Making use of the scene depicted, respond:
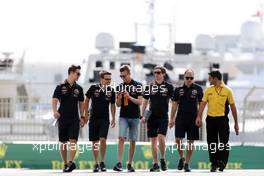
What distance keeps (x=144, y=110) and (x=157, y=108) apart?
0.70 feet

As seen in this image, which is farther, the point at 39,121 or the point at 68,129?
the point at 39,121

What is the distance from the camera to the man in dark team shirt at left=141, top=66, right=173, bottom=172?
679 inches

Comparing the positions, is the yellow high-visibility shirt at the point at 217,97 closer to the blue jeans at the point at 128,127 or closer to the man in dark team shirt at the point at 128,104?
the man in dark team shirt at the point at 128,104

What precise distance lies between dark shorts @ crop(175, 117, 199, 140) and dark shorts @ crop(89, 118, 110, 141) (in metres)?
1.17

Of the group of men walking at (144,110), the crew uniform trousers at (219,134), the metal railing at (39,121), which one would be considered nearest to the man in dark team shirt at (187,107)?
the group of men walking at (144,110)

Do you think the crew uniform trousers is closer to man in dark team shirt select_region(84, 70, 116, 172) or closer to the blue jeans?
the blue jeans

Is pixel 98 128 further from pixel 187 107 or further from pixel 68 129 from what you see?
pixel 187 107

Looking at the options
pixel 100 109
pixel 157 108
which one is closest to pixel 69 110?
pixel 100 109

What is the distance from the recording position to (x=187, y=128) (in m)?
17.4

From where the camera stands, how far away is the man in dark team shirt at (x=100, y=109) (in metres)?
17.2

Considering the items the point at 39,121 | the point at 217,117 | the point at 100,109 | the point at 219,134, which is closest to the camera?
the point at 217,117

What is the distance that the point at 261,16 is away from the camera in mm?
58781

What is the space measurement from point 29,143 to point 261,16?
37.5 metres

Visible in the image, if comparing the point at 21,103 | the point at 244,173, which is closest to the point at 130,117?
the point at 244,173
